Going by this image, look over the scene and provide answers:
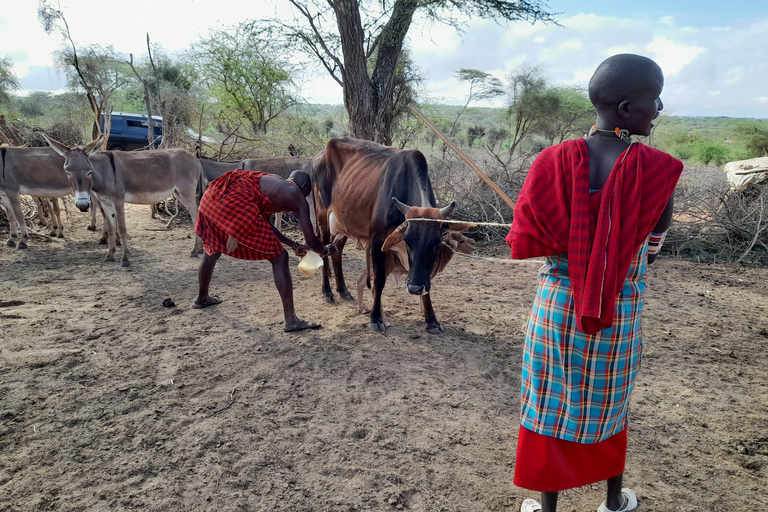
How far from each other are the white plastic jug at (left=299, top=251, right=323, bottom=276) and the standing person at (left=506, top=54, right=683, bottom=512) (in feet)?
8.38

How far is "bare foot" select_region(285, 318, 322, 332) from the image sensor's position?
4348 millimetres

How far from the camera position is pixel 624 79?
1.61 metres

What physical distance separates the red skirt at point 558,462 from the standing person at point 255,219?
2.73 m

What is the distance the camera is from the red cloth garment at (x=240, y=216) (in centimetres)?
401

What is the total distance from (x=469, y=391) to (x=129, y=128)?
54.3 feet

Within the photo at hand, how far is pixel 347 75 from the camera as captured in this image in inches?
330

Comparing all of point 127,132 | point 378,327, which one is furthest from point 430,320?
point 127,132

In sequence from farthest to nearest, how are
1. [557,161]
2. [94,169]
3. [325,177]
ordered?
[94,169] < [325,177] < [557,161]

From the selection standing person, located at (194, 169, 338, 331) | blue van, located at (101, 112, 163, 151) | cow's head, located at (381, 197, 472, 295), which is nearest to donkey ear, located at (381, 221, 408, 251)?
cow's head, located at (381, 197, 472, 295)

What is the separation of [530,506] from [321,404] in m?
1.49

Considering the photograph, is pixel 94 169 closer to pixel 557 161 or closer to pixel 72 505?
pixel 72 505

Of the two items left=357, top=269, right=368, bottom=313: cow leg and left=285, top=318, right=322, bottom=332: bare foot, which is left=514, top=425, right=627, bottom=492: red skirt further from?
left=357, top=269, right=368, bottom=313: cow leg

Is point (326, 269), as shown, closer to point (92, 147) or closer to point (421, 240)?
point (421, 240)

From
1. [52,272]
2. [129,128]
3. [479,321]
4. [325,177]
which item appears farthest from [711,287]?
[129,128]
